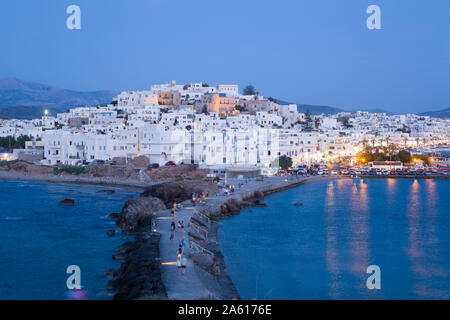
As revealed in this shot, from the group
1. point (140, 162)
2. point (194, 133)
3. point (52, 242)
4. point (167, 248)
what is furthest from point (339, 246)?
point (140, 162)

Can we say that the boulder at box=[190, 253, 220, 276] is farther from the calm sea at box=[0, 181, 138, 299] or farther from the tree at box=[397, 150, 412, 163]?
the tree at box=[397, 150, 412, 163]

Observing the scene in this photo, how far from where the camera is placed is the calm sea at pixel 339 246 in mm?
13414

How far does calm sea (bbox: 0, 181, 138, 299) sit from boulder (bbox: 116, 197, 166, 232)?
834 mm

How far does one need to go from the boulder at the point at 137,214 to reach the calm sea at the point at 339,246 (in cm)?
322

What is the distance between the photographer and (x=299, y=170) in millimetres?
43531

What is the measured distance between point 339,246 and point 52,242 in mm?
10902

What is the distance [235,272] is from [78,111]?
168 feet

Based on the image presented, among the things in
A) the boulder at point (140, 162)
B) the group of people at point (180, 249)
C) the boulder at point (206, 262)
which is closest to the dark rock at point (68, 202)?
the group of people at point (180, 249)

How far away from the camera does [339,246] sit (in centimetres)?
1853

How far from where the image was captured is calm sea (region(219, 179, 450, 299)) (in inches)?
528

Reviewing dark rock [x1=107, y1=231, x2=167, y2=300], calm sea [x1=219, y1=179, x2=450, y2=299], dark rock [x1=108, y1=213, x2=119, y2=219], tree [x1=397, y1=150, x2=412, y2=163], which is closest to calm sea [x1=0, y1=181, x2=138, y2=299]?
dark rock [x1=107, y1=231, x2=167, y2=300]

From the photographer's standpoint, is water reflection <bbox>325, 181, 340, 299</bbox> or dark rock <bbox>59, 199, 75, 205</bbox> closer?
water reflection <bbox>325, 181, 340, 299</bbox>
